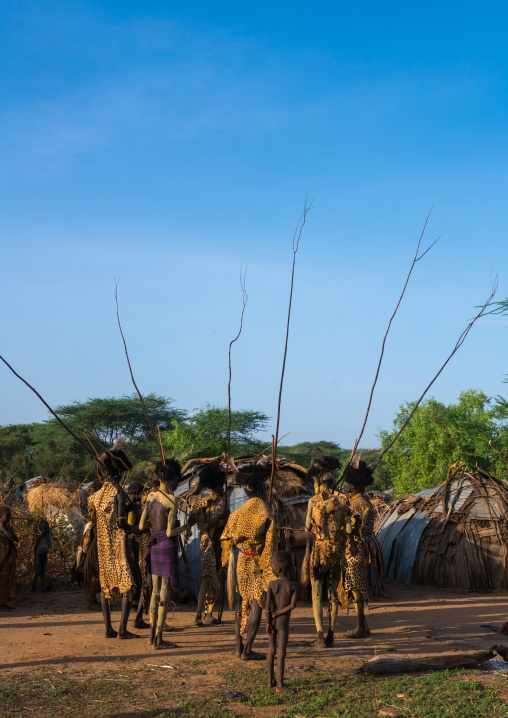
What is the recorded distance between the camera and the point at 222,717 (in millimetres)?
4320

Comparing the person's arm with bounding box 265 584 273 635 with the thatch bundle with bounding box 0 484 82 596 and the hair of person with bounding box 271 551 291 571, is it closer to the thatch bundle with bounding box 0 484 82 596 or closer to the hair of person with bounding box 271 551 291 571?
the hair of person with bounding box 271 551 291 571

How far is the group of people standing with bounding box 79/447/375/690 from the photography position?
5.61 meters

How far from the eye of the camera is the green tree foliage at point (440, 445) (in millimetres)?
21406

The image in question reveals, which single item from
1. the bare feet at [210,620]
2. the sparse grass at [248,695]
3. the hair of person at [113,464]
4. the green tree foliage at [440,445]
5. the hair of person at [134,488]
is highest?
the green tree foliage at [440,445]

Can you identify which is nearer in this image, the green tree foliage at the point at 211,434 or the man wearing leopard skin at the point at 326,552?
the man wearing leopard skin at the point at 326,552

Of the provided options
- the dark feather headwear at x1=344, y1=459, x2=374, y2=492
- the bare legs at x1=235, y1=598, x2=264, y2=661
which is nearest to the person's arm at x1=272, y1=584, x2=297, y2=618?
the bare legs at x1=235, y1=598, x2=264, y2=661

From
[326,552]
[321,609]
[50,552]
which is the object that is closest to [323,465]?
[326,552]

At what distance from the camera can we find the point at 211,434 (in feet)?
82.2

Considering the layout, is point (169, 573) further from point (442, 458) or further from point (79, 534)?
point (442, 458)

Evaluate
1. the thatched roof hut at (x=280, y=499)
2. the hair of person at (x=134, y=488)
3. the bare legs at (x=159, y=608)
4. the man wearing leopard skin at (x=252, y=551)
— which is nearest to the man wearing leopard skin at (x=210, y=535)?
the hair of person at (x=134, y=488)

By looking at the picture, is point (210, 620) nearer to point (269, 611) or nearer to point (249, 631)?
point (249, 631)

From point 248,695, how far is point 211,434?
2035cm

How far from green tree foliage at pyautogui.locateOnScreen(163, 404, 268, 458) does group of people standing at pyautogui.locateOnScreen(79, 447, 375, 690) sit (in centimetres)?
1211

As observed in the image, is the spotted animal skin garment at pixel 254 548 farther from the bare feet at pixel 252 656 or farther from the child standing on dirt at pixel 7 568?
the child standing on dirt at pixel 7 568
